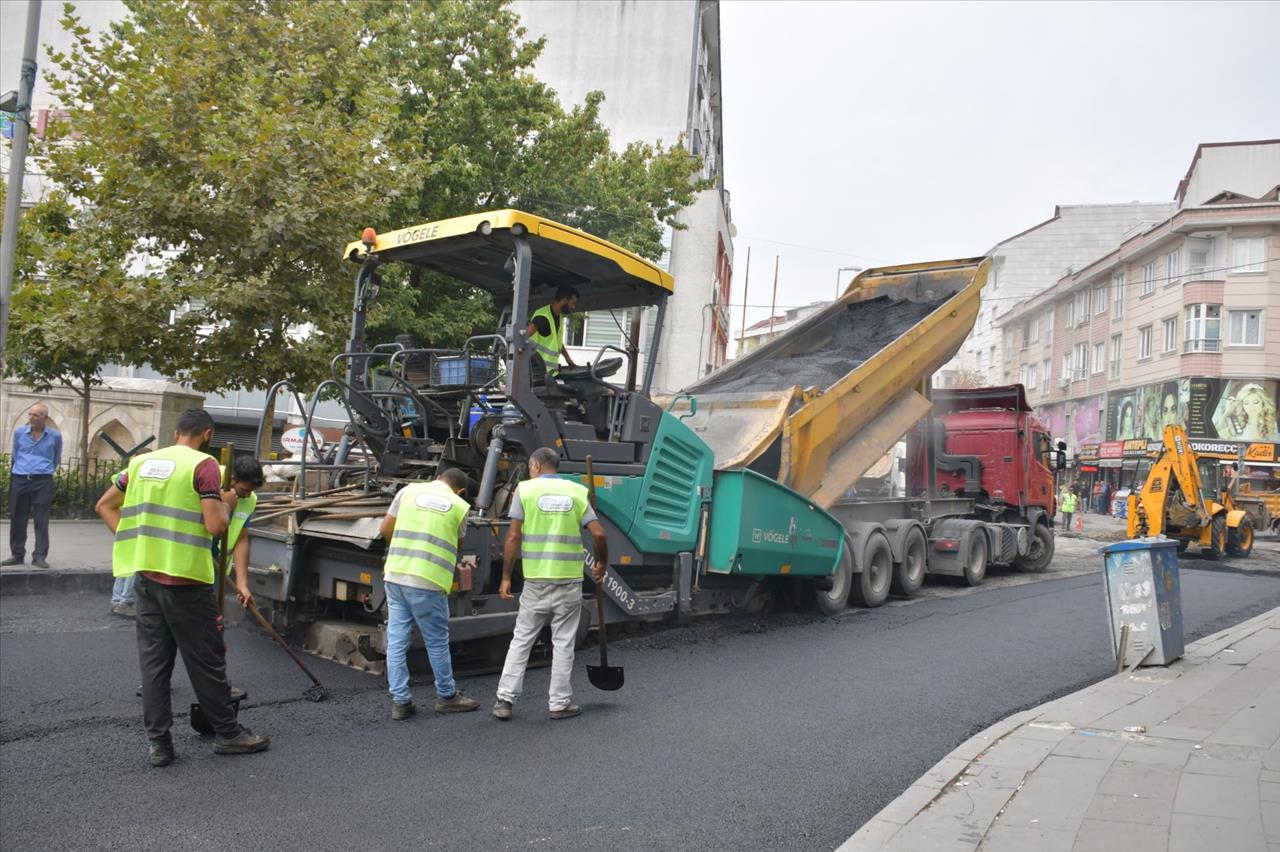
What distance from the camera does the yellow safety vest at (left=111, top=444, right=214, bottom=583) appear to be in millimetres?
4496

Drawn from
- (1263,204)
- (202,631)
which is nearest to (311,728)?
(202,631)

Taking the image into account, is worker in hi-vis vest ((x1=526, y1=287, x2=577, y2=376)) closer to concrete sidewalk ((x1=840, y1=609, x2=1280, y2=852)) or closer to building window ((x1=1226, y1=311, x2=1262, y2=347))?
concrete sidewalk ((x1=840, y1=609, x2=1280, y2=852))

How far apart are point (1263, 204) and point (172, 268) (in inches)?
1393

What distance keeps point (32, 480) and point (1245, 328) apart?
1467 inches

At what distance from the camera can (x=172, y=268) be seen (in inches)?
446

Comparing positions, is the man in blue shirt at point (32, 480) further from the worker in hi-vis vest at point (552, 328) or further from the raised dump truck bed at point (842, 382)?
the raised dump truck bed at point (842, 382)

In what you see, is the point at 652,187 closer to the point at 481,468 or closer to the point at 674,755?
the point at 481,468

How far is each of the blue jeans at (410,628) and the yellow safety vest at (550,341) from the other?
6.43 ft

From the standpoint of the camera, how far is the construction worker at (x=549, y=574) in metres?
5.62

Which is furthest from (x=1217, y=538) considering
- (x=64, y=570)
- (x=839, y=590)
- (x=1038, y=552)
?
(x=64, y=570)

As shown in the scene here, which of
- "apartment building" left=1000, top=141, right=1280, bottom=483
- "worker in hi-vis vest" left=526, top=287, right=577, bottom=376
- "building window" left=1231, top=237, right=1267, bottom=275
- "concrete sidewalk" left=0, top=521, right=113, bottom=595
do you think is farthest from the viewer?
"building window" left=1231, top=237, right=1267, bottom=275

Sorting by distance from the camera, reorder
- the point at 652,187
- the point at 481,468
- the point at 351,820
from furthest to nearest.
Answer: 1. the point at 652,187
2. the point at 481,468
3. the point at 351,820

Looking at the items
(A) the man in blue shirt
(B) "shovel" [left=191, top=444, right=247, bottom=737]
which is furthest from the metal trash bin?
(A) the man in blue shirt

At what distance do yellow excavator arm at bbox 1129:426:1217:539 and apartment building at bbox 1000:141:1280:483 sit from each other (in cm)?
1626
